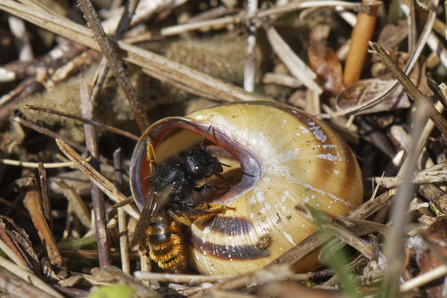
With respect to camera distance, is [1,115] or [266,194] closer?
[266,194]

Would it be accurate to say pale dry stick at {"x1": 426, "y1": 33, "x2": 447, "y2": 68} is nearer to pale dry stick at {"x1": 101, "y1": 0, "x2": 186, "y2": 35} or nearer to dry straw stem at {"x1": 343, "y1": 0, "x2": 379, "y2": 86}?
dry straw stem at {"x1": 343, "y1": 0, "x2": 379, "y2": 86}

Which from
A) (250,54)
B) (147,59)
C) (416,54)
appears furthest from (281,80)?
(147,59)

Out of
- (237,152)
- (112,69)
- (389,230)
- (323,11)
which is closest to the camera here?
(389,230)

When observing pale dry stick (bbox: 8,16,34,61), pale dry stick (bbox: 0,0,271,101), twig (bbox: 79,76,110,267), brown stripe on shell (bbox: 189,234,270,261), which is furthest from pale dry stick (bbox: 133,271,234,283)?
pale dry stick (bbox: 8,16,34,61)

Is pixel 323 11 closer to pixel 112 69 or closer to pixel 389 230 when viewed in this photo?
pixel 112 69

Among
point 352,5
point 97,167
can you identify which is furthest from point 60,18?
point 352,5

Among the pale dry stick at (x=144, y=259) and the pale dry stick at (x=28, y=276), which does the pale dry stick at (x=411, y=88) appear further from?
the pale dry stick at (x=28, y=276)

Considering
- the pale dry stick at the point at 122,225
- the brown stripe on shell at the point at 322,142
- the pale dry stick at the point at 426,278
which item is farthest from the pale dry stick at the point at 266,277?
the pale dry stick at the point at 122,225

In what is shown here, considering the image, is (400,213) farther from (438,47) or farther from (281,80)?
(281,80)
